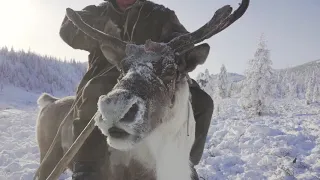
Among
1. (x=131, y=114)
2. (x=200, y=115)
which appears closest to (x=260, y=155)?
(x=200, y=115)

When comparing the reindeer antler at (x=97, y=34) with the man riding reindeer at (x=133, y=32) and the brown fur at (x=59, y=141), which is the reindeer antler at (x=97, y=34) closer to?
the man riding reindeer at (x=133, y=32)

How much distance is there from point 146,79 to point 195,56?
0.85 meters

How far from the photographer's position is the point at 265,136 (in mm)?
13289

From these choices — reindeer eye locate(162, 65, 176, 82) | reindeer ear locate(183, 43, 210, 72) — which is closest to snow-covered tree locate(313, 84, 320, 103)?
reindeer ear locate(183, 43, 210, 72)

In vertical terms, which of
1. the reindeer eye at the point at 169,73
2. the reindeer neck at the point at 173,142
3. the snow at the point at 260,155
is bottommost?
the snow at the point at 260,155

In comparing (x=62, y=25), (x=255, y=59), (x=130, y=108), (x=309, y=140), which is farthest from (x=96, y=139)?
(x=255, y=59)

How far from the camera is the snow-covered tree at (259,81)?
36.5 metres

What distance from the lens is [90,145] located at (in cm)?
372

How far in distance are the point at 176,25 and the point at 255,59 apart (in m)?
33.5

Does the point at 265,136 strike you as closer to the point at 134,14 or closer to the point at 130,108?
the point at 134,14

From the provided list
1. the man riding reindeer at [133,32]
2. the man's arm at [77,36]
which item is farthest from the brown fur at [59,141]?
the man's arm at [77,36]

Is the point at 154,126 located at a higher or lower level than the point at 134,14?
lower

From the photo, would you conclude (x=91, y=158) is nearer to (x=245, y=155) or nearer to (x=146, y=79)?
(x=146, y=79)

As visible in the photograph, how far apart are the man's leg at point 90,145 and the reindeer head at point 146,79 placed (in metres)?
0.39
